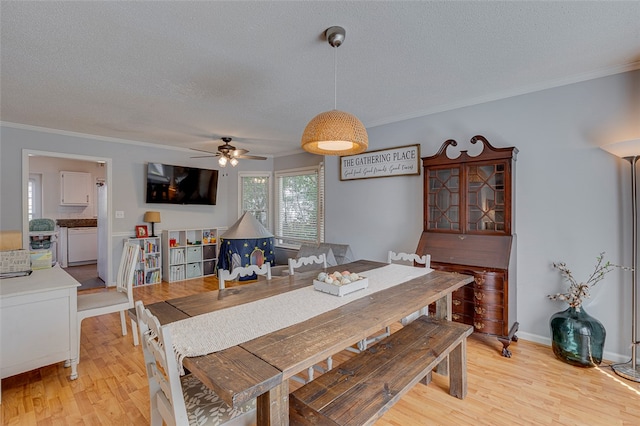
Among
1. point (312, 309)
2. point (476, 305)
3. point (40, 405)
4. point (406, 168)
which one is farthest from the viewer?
point (406, 168)

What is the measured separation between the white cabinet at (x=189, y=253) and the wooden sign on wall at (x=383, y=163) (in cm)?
319

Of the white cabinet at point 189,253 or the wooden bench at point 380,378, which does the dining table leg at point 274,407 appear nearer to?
the wooden bench at point 380,378

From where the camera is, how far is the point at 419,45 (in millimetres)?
2182

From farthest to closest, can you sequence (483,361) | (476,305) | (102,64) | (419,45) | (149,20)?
(476,305) < (483,361) < (102,64) < (419,45) < (149,20)

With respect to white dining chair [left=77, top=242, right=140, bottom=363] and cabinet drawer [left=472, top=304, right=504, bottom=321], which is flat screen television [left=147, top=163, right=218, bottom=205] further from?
cabinet drawer [left=472, top=304, right=504, bottom=321]

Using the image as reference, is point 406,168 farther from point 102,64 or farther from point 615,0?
point 102,64

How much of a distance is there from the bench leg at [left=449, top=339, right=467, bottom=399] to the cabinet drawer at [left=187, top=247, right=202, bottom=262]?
493 cm

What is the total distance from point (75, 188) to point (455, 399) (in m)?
8.50

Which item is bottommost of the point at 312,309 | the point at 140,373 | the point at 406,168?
the point at 140,373

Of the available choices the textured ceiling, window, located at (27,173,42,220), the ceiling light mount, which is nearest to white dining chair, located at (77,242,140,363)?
the textured ceiling

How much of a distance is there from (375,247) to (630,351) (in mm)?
2568

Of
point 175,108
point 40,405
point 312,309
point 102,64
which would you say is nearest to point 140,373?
point 40,405

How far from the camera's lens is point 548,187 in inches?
114

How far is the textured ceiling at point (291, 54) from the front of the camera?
182 centimetres
